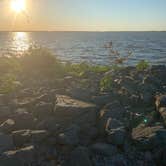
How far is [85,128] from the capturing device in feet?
24.3

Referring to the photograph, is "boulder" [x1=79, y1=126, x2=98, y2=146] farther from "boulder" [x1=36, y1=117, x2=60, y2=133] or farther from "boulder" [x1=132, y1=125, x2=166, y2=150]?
"boulder" [x1=132, y1=125, x2=166, y2=150]

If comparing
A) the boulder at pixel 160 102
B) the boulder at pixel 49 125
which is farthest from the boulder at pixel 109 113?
the boulder at pixel 49 125

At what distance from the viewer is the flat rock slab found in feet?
25.3

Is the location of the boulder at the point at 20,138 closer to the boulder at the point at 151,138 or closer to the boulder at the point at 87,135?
the boulder at the point at 87,135

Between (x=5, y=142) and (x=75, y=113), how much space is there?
1.82 meters

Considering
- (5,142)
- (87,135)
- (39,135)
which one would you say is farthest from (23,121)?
(87,135)

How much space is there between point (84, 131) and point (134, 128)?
3.54 ft

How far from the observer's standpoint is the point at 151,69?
13852 millimetres

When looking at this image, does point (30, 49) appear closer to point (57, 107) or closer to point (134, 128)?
point (57, 107)

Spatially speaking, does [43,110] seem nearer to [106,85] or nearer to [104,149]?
[104,149]

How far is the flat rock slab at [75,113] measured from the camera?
7.71m

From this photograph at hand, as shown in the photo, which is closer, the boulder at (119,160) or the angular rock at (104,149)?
the boulder at (119,160)

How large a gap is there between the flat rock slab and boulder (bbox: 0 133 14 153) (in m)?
1.32

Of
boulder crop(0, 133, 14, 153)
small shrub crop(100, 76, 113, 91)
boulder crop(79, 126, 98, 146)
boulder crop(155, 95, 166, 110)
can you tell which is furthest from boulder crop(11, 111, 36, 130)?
small shrub crop(100, 76, 113, 91)
